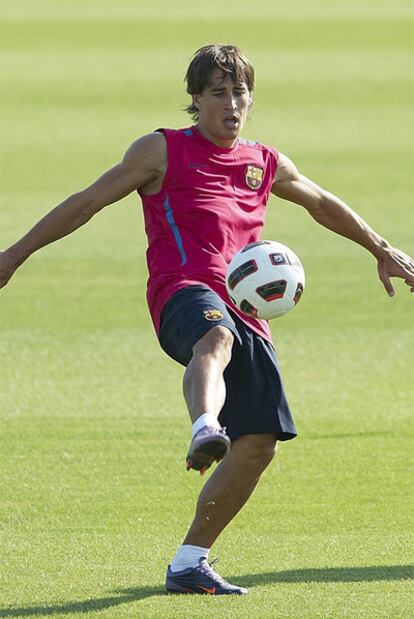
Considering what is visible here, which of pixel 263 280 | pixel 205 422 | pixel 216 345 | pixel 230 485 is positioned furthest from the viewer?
pixel 230 485

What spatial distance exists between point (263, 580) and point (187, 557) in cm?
39

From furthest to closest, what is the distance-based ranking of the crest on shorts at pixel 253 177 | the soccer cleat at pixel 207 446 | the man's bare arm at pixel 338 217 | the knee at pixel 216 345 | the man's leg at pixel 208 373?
the man's bare arm at pixel 338 217
the crest on shorts at pixel 253 177
the knee at pixel 216 345
the man's leg at pixel 208 373
the soccer cleat at pixel 207 446

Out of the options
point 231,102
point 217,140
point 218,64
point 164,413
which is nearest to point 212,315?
point 217,140

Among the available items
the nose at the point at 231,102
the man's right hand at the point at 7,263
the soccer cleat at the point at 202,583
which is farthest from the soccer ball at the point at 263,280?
the soccer cleat at the point at 202,583

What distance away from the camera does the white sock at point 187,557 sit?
6.75 metres

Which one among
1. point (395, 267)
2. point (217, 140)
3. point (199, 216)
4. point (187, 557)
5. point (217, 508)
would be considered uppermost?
point (217, 140)

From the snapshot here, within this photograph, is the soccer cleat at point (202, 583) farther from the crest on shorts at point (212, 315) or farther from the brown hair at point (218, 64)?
the brown hair at point (218, 64)

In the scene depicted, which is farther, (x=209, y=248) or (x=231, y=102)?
(x=231, y=102)

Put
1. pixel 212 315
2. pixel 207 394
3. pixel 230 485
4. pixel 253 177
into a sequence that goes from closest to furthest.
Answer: pixel 207 394 → pixel 212 315 → pixel 230 485 → pixel 253 177

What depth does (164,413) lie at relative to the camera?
35.9 feet

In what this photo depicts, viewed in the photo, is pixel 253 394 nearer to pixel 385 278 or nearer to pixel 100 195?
pixel 100 195

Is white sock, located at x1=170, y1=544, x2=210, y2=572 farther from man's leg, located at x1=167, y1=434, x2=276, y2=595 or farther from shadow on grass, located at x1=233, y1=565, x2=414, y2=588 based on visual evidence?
shadow on grass, located at x1=233, y1=565, x2=414, y2=588

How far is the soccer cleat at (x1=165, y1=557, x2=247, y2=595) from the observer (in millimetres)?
6676

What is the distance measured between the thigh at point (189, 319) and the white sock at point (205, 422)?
1.74 feet
